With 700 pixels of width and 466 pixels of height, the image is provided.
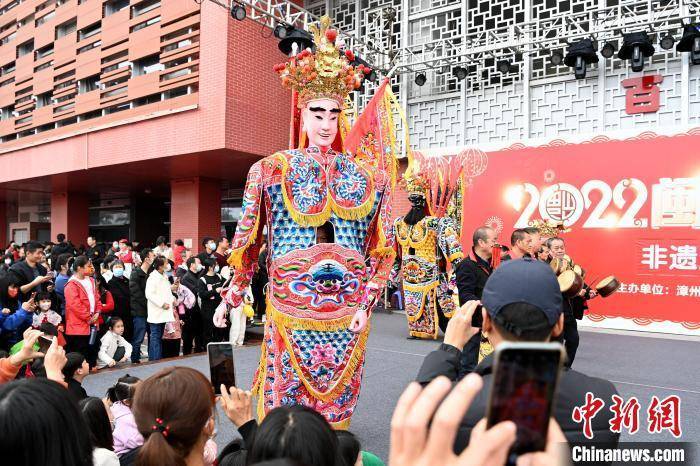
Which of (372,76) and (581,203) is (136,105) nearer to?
(372,76)

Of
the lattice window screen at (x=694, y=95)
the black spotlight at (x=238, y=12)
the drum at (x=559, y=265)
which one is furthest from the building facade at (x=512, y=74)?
the drum at (x=559, y=265)

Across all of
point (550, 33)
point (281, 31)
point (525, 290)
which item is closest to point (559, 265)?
point (525, 290)

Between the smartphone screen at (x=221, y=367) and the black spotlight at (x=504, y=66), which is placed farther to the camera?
the black spotlight at (x=504, y=66)

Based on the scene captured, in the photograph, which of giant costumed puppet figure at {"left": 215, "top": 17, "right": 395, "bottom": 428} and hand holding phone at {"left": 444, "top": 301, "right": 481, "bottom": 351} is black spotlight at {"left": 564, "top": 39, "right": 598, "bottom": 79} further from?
hand holding phone at {"left": 444, "top": 301, "right": 481, "bottom": 351}

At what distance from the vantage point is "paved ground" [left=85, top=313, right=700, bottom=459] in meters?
3.58

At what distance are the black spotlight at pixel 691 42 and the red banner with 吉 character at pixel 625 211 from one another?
1.03m

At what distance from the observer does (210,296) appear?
6172 mm

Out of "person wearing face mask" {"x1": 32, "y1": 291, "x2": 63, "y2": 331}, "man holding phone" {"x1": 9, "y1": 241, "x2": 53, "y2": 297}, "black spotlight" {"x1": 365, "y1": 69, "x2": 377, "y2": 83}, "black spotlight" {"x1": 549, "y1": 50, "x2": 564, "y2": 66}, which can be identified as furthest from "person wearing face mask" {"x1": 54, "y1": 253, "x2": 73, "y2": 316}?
"black spotlight" {"x1": 549, "y1": 50, "x2": 564, "y2": 66}

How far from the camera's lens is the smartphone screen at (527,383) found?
1.63 feet

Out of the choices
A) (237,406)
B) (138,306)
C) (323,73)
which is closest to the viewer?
(237,406)

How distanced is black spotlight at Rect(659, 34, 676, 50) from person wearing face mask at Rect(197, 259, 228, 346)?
6651 mm

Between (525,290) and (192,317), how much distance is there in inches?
228

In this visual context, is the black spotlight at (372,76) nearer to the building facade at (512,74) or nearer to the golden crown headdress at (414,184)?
the building facade at (512,74)

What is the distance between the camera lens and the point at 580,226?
8.13m
